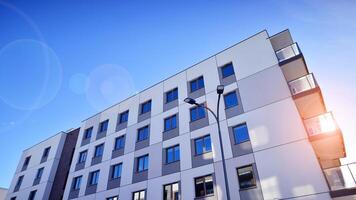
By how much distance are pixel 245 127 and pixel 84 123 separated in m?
22.7

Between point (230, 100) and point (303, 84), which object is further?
point (230, 100)

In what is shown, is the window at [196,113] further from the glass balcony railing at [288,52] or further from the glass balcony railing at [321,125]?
the glass balcony railing at [321,125]

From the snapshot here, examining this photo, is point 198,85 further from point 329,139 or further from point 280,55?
point 329,139

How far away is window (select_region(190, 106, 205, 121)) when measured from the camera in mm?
18938

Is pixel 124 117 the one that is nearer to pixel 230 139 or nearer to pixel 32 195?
pixel 230 139

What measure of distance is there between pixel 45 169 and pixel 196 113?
24.2m

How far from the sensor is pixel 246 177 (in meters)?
14.4

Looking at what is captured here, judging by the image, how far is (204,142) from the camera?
1752cm

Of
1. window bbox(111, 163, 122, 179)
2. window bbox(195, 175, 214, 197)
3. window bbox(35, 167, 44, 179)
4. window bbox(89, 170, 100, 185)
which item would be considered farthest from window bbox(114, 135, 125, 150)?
window bbox(35, 167, 44, 179)

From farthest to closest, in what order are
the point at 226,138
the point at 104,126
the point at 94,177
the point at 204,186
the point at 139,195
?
the point at 104,126
the point at 94,177
the point at 139,195
the point at 226,138
the point at 204,186

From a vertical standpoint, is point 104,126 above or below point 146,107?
below

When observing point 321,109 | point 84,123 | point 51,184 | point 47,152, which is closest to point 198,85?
point 321,109

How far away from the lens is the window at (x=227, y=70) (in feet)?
63.6

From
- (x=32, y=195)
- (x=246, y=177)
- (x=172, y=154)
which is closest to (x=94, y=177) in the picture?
(x=172, y=154)
